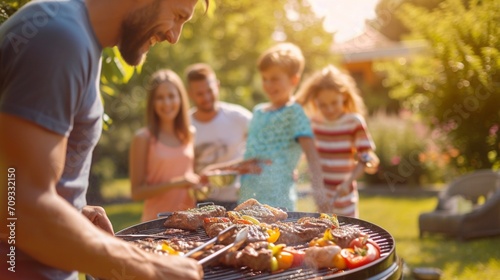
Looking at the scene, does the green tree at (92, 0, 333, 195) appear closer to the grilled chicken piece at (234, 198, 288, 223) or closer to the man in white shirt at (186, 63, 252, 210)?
the man in white shirt at (186, 63, 252, 210)

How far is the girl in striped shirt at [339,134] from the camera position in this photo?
5.25 m

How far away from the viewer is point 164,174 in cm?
527

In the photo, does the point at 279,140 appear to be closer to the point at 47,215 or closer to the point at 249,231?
the point at 249,231

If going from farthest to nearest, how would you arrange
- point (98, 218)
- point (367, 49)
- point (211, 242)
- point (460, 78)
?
point (367, 49), point (460, 78), point (98, 218), point (211, 242)

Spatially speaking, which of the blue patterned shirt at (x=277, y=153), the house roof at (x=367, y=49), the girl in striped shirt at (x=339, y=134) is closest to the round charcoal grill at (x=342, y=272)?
the blue patterned shirt at (x=277, y=153)

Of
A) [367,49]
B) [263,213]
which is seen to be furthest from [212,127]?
[367,49]

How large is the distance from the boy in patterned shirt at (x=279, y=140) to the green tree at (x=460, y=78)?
112 inches

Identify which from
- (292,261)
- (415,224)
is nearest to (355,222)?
(292,261)

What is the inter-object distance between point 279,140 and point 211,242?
2435mm

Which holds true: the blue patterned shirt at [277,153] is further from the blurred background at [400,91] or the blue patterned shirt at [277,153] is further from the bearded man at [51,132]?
the bearded man at [51,132]

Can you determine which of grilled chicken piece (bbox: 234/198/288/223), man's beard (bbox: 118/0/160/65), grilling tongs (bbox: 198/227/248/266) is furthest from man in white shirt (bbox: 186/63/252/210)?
man's beard (bbox: 118/0/160/65)

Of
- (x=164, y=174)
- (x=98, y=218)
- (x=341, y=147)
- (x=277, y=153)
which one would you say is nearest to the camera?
(x=98, y=218)

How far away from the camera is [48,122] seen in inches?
63.8

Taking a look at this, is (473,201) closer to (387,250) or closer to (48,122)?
(387,250)
